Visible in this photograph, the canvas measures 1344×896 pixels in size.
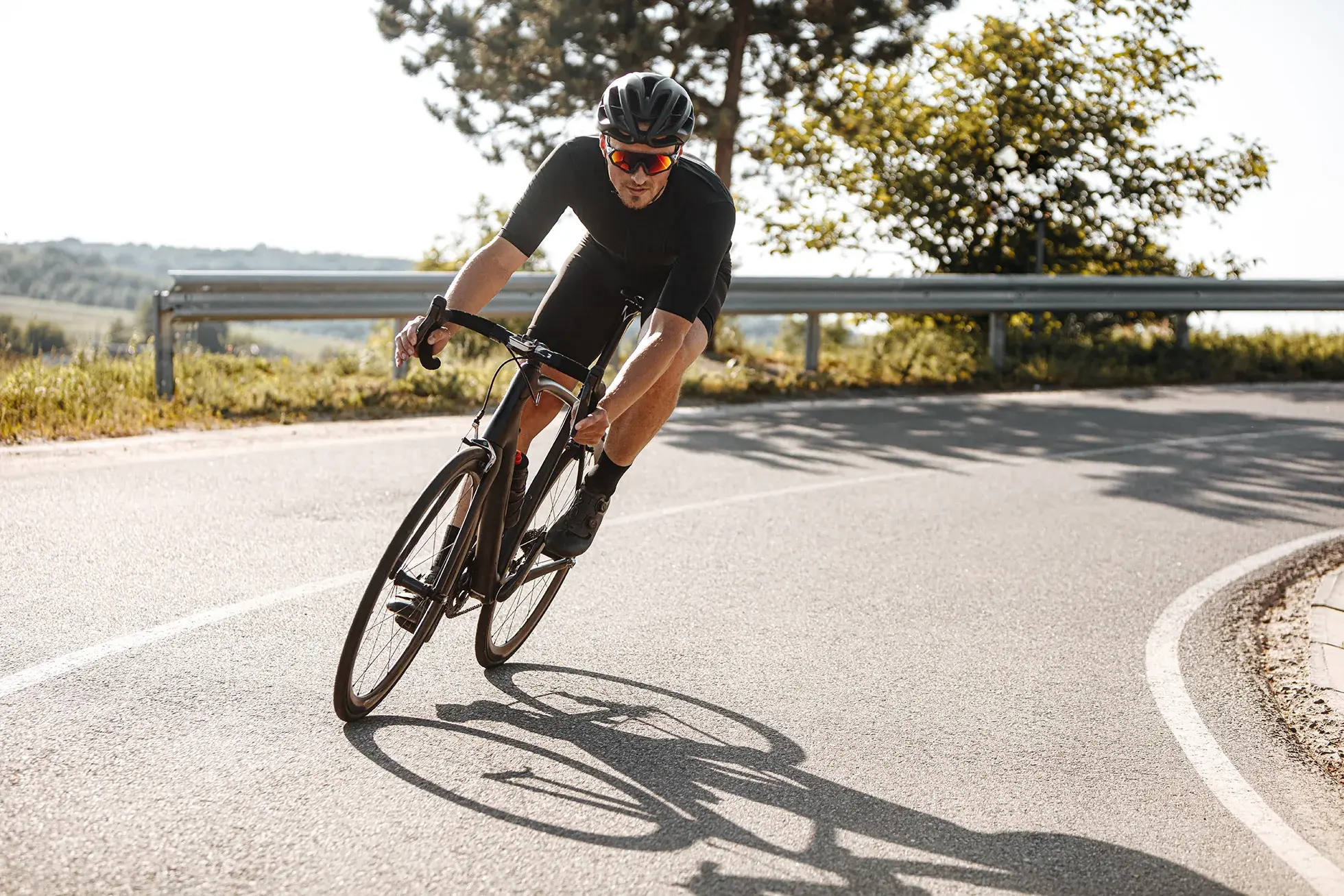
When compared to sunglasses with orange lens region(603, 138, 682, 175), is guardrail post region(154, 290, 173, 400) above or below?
below

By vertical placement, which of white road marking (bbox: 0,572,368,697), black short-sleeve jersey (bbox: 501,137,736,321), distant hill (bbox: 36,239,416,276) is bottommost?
white road marking (bbox: 0,572,368,697)

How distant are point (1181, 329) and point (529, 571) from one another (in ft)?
48.8

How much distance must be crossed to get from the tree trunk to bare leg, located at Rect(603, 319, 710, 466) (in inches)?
597

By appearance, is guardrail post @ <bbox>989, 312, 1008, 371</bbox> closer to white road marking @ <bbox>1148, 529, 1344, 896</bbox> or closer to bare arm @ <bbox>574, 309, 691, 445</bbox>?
white road marking @ <bbox>1148, 529, 1344, 896</bbox>

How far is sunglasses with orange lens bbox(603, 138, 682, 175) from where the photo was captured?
4.39 m

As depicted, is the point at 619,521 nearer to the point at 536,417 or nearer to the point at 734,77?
the point at 536,417

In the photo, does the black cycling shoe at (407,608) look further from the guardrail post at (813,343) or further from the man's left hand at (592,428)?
the guardrail post at (813,343)

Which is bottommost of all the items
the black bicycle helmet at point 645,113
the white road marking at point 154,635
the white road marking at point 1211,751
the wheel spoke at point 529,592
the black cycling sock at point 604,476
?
the white road marking at point 1211,751

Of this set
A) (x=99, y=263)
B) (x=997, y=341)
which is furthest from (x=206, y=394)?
(x=99, y=263)

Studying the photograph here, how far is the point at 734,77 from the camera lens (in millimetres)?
20141

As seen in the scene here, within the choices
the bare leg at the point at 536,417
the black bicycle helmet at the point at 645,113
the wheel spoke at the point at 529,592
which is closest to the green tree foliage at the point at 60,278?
the wheel spoke at the point at 529,592

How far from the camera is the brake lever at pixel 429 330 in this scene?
410cm

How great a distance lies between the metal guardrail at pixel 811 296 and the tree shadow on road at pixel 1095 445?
185 cm


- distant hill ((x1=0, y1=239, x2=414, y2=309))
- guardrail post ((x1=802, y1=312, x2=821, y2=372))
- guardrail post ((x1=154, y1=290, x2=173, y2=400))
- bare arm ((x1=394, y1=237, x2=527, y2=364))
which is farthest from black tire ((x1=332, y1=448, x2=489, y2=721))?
distant hill ((x1=0, y1=239, x2=414, y2=309))
